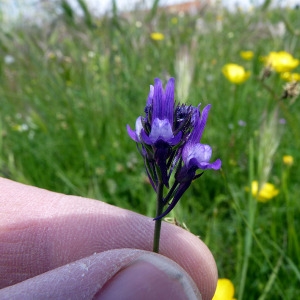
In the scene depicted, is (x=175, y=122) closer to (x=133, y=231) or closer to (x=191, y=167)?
(x=191, y=167)

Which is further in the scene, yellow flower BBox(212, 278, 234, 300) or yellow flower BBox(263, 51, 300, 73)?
yellow flower BBox(263, 51, 300, 73)

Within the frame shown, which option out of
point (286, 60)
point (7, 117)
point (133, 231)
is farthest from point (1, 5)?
point (133, 231)

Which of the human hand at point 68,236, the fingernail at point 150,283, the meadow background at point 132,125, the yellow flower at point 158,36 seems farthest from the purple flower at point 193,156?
the yellow flower at point 158,36

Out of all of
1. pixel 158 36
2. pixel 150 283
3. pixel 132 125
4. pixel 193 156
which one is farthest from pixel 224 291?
pixel 158 36

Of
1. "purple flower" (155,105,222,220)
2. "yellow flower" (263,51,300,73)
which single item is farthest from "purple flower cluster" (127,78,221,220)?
"yellow flower" (263,51,300,73)

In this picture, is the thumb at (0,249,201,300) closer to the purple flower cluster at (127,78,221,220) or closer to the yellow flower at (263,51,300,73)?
the purple flower cluster at (127,78,221,220)

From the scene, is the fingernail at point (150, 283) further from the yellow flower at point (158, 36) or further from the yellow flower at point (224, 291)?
the yellow flower at point (158, 36)
